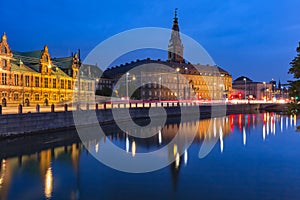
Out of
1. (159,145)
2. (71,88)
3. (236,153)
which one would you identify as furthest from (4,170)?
(71,88)

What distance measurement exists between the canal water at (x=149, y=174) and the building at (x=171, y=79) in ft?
247

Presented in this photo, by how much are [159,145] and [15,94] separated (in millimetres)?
36591

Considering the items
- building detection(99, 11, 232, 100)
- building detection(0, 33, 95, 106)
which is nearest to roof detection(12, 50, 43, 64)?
building detection(0, 33, 95, 106)

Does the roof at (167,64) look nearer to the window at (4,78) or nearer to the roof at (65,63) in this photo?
the roof at (65,63)

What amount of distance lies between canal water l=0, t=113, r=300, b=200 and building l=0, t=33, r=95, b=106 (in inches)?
938

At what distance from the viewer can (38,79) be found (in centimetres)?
6512

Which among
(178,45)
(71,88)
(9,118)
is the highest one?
(178,45)

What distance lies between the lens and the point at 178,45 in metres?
175

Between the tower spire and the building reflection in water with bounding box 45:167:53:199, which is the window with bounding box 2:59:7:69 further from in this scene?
the tower spire

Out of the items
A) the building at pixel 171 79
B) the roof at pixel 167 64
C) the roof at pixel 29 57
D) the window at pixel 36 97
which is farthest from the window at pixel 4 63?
the roof at pixel 167 64

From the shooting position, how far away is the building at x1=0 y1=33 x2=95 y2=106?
5578 centimetres

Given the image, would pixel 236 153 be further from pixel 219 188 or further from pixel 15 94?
pixel 15 94

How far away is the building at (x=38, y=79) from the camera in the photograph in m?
55.8

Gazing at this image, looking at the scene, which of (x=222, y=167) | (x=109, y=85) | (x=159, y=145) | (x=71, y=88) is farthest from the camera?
(x=109, y=85)
